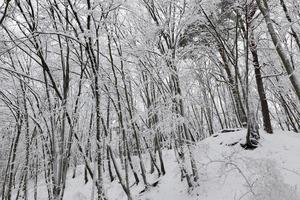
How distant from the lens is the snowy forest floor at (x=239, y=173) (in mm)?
5512

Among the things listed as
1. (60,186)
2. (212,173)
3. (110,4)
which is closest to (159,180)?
(212,173)

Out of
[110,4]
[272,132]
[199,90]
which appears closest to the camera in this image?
[110,4]

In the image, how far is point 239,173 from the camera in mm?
7852

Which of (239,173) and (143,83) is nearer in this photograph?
(239,173)

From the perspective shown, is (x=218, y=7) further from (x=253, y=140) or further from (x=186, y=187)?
(x=186, y=187)

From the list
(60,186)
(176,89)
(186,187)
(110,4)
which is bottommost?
(186,187)

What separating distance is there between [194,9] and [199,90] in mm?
12447

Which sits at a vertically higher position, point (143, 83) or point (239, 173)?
point (143, 83)

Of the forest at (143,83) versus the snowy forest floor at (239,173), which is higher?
the forest at (143,83)

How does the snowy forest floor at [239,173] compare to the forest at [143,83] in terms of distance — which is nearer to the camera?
the snowy forest floor at [239,173]

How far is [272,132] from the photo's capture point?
9.80 m

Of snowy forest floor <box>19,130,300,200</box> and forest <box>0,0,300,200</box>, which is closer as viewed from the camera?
snowy forest floor <box>19,130,300,200</box>

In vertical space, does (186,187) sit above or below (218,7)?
below

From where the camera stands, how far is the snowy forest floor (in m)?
5.51
